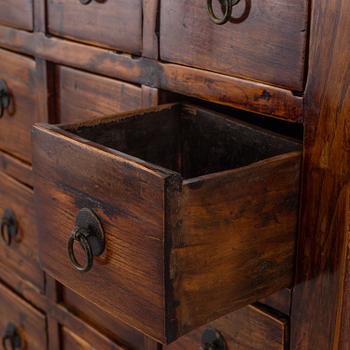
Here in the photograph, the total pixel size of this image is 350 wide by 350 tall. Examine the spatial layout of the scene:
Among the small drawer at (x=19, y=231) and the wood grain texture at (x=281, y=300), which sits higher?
the wood grain texture at (x=281, y=300)

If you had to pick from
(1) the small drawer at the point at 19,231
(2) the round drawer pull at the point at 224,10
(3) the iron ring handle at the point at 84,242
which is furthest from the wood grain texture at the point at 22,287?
(2) the round drawer pull at the point at 224,10

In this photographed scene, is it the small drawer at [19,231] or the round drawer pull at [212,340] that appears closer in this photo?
the round drawer pull at [212,340]

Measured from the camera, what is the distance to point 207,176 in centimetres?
82

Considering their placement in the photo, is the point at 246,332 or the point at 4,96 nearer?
the point at 246,332

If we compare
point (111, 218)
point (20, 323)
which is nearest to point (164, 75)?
point (111, 218)

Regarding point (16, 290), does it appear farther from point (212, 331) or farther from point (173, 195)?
point (173, 195)

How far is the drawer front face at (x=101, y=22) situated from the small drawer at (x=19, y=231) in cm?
36

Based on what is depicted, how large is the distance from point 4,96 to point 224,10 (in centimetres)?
66

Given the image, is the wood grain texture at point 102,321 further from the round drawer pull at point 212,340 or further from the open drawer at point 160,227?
the open drawer at point 160,227

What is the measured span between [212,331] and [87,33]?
51cm

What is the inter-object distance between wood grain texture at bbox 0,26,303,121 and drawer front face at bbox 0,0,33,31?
0.05 feet

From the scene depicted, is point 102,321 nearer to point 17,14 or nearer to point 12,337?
point 12,337

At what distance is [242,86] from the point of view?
0.97 m

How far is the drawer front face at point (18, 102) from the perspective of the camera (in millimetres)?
1411
